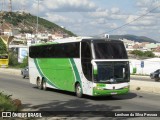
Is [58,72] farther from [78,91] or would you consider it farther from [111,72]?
[111,72]

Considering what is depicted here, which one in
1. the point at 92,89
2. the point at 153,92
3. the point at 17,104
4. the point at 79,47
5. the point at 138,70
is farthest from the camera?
the point at 138,70

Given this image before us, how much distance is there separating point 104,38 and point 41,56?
7.32m

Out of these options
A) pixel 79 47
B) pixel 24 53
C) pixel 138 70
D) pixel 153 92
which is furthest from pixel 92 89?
pixel 24 53

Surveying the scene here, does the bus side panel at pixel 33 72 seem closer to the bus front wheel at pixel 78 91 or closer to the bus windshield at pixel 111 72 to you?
the bus front wheel at pixel 78 91

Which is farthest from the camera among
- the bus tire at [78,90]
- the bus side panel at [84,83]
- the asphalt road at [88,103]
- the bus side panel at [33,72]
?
the bus side panel at [33,72]

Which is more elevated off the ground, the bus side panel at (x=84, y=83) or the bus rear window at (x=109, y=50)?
the bus rear window at (x=109, y=50)

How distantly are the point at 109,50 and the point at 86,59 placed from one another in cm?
127

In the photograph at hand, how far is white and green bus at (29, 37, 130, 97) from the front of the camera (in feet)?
70.6

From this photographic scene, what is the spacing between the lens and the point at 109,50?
2197cm

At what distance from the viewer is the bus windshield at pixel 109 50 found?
71.4 feet

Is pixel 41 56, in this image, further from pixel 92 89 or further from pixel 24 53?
pixel 24 53

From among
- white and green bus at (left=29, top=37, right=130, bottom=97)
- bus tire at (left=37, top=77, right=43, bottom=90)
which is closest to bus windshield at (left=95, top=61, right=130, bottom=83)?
white and green bus at (left=29, top=37, right=130, bottom=97)

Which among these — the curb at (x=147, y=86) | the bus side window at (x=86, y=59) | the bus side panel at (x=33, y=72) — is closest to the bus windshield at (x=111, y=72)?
the bus side window at (x=86, y=59)

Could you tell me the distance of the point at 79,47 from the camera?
75.6 feet
